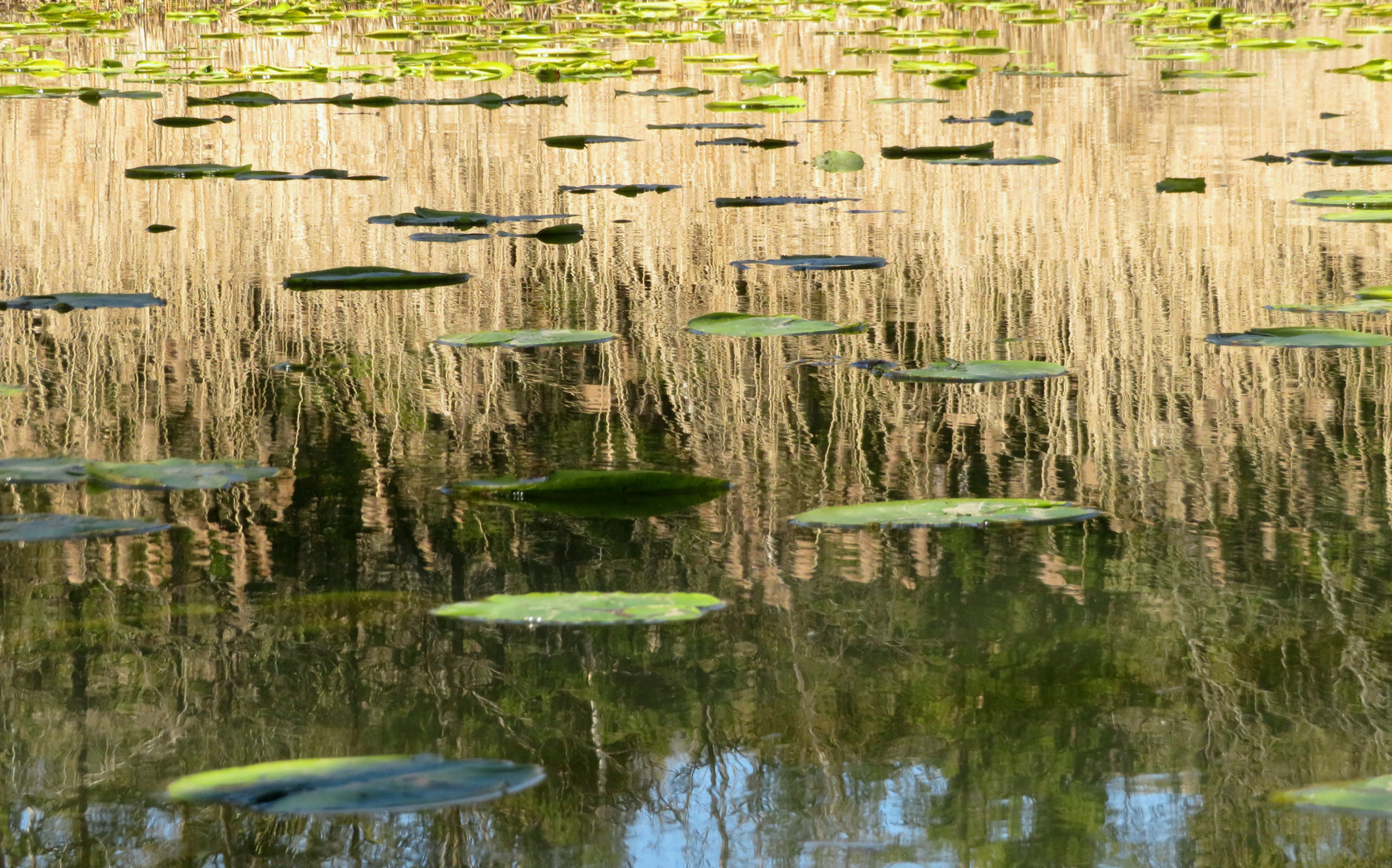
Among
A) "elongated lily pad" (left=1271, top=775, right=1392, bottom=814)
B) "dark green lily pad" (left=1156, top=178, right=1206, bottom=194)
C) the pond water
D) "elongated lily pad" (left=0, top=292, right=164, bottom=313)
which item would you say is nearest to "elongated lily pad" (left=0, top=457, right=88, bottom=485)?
the pond water

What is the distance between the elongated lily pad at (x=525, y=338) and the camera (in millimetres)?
3047

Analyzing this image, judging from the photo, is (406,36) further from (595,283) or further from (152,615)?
(152,615)

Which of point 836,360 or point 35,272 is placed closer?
point 836,360

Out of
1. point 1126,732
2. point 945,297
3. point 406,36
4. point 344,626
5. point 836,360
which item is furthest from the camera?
point 406,36

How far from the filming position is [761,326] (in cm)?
314

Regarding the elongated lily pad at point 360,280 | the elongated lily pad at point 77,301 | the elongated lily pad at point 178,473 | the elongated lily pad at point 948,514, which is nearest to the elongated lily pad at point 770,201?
the elongated lily pad at point 360,280

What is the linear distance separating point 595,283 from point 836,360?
896 millimetres

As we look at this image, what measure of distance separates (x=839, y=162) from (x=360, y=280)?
91.7 inches

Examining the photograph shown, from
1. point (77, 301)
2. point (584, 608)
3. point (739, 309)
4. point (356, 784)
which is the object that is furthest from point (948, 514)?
point (77, 301)

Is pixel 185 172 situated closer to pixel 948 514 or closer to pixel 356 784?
pixel 948 514

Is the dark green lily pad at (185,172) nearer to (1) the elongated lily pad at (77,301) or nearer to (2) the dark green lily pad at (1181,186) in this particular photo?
(1) the elongated lily pad at (77,301)

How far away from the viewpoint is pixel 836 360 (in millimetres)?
2941

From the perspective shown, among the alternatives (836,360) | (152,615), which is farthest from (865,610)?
(836,360)

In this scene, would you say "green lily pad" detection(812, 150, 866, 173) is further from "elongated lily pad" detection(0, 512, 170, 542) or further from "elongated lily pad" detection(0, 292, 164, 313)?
"elongated lily pad" detection(0, 512, 170, 542)
